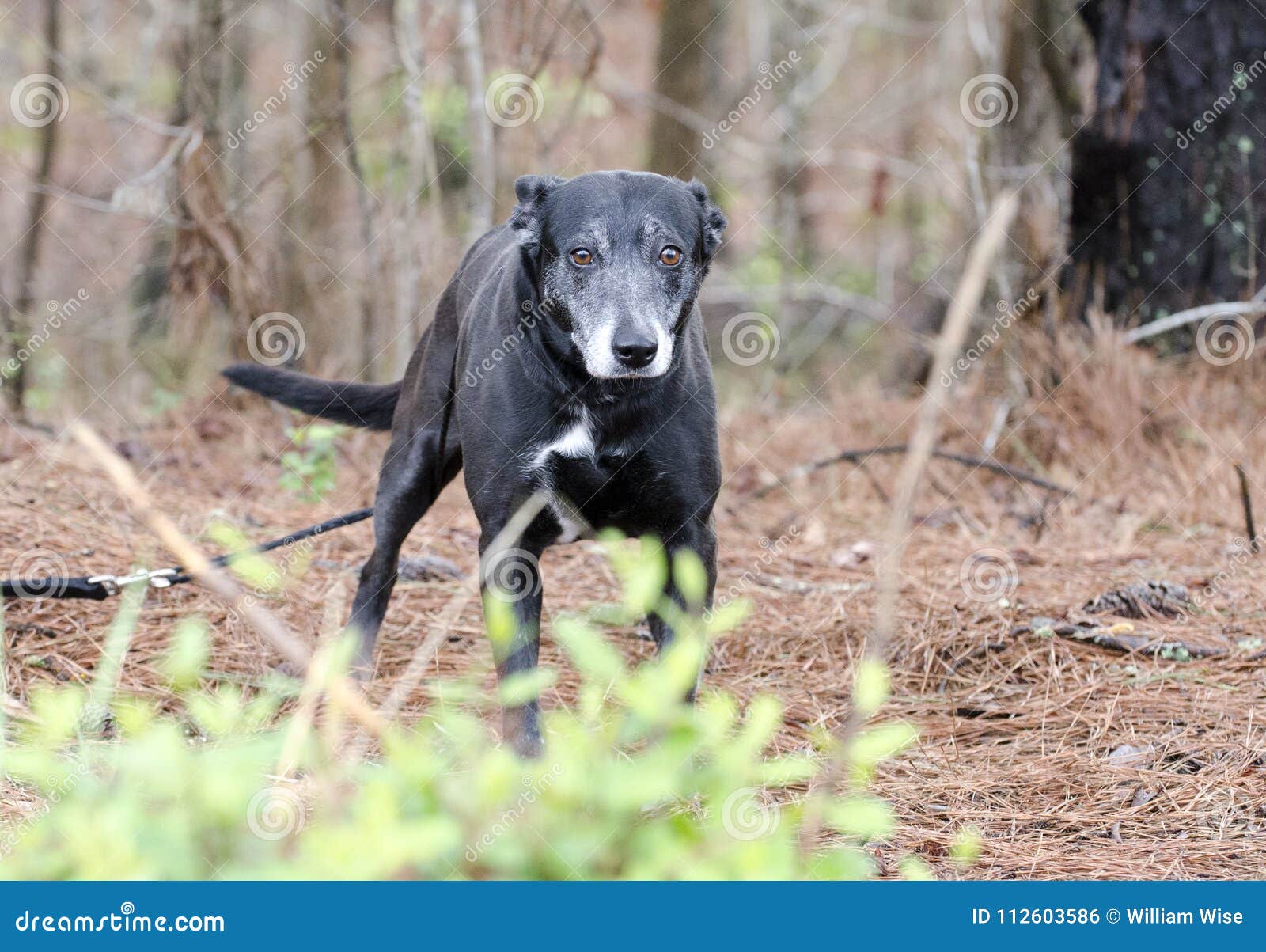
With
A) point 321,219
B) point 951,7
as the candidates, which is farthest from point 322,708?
point 951,7

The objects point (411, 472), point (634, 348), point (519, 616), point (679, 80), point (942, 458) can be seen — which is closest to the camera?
point (634, 348)

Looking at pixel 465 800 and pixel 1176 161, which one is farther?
pixel 1176 161

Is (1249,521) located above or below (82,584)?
above

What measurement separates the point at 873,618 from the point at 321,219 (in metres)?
5.97

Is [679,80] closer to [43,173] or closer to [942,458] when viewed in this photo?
[43,173]

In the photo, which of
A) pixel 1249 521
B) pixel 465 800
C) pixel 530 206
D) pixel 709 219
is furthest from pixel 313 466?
pixel 465 800

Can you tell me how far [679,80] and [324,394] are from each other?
6.33 metres

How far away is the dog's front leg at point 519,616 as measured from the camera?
2.84 m

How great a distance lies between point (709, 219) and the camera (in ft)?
11.2

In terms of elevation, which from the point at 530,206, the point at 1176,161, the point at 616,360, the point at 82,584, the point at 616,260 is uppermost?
the point at 1176,161

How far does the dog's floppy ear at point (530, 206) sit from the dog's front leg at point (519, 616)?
0.79 m

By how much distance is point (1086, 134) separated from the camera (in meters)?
6.14

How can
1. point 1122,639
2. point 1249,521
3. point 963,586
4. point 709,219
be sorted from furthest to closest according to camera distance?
point 1249,521, point 963,586, point 1122,639, point 709,219

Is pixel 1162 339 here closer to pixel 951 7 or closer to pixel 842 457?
pixel 842 457
